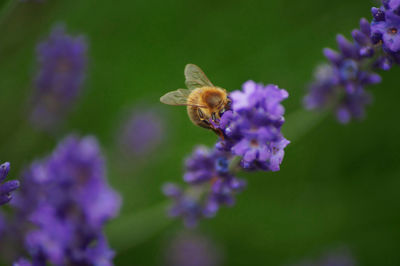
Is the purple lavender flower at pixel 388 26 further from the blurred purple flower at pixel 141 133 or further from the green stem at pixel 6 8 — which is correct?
the blurred purple flower at pixel 141 133

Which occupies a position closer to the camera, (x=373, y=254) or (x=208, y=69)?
(x=373, y=254)

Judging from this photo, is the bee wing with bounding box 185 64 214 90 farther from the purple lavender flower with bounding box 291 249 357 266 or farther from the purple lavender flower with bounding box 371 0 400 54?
the purple lavender flower with bounding box 291 249 357 266

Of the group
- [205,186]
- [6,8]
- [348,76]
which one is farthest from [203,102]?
[6,8]

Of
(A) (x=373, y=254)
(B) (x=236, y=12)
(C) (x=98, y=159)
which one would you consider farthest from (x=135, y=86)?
(A) (x=373, y=254)

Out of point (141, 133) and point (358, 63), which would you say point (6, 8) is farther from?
point (141, 133)

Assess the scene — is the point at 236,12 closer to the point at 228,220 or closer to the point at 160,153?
the point at 160,153

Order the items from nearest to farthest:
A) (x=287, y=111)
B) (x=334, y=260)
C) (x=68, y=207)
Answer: (x=68, y=207)
(x=334, y=260)
(x=287, y=111)

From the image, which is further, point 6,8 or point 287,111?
point 287,111
